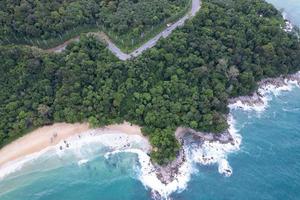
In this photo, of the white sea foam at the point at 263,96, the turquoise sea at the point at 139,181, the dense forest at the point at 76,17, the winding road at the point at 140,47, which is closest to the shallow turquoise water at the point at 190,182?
the turquoise sea at the point at 139,181

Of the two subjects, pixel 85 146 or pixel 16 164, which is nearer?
pixel 16 164

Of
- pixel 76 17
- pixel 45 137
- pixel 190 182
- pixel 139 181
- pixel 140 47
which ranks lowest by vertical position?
pixel 190 182

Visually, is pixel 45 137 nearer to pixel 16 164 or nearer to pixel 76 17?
pixel 16 164

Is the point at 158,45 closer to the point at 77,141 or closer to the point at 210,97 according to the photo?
the point at 210,97

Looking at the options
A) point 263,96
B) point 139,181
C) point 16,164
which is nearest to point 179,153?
point 139,181

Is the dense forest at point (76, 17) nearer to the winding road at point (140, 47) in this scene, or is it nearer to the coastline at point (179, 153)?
the winding road at point (140, 47)

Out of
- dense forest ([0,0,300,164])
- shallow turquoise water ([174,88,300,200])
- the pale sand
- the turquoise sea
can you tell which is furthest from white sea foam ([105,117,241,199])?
the pale sand

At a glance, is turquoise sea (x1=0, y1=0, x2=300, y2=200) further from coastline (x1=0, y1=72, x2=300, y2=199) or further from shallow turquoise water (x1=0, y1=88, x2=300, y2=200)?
coastline (x1=0, y1=72, x2=300, y2=199)
